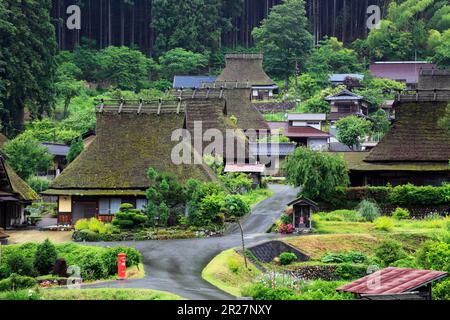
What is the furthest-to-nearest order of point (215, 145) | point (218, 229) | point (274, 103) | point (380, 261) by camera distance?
point (274, 103)
point (215, 145)
point (218, 229)
point (380, 261)

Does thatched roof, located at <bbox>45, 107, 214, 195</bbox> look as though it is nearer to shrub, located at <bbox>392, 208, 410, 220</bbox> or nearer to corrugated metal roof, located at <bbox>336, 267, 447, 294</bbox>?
shrub, located at <bbox>392, 208, 410, 220</bbox>

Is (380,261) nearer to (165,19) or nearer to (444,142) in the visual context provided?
(444,142)

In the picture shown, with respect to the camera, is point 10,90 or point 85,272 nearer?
point 85,272

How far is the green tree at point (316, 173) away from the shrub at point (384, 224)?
16.1ft

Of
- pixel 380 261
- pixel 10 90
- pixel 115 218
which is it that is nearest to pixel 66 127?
pixel 10 90

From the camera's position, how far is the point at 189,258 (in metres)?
44.8

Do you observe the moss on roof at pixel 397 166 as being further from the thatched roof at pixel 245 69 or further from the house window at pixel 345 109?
the thatched roof at pixel 245 69

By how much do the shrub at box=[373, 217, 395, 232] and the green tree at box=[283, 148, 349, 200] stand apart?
490cm

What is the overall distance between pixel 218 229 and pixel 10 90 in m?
31.7

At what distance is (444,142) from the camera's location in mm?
61625

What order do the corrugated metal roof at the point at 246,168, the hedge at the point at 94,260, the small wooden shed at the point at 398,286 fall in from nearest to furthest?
the small wooden shed at the point at 398,286 → the hedge at the point at 94,260 → the corrugated metal roof at the point at 246,168

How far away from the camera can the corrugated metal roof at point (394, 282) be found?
32594 mm

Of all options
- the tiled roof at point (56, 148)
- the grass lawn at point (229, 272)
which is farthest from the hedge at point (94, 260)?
the tiled roof at point (56, 148)
